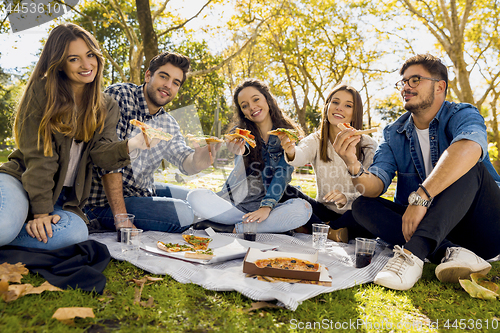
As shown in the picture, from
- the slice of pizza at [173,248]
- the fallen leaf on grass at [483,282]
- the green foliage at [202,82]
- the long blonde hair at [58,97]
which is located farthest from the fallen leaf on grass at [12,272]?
the green foliage at [202,82]

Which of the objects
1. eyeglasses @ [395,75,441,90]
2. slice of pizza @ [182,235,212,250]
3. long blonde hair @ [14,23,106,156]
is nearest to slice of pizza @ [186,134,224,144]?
slice of pizza @ [182,235,212,250]

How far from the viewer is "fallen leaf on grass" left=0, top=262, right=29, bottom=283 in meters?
2.11

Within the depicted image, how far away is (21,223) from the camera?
258 centimetres

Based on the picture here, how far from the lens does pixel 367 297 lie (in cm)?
234

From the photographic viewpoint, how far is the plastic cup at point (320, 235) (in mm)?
3412

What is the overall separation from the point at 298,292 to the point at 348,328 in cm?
42

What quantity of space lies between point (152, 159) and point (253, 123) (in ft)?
4.41

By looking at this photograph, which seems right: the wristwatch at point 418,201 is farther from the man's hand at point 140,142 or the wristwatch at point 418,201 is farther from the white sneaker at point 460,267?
the man's hand at point 140,142

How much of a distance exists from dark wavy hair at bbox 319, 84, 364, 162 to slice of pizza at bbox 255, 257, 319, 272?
1.96m

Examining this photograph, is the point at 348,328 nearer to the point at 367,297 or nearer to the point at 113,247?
the point at 367,297

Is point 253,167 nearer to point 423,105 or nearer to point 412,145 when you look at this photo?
point 412,145

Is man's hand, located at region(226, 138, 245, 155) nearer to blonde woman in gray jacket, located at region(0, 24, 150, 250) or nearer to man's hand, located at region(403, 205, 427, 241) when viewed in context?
blonde woman in gray jacket, located at region(0, 24, 150, 250)

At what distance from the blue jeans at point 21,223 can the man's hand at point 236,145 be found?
176 cm

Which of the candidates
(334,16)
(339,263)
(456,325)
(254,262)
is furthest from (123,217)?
(334,16)
